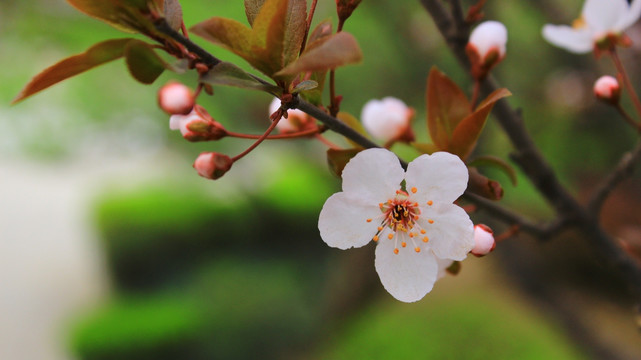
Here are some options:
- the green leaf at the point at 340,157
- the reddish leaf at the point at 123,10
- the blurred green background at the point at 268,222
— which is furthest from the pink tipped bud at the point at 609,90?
the blurred green background at the point at 268,222

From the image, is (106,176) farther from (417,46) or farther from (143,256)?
(417,46)

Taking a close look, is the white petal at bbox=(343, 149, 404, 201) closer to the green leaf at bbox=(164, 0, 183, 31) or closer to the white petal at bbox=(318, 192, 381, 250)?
the white petal at bbox=(318, 192, 381, 250)

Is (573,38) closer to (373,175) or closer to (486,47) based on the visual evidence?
(486,47)

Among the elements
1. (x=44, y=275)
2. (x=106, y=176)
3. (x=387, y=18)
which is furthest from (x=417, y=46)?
(x=44, y=275)

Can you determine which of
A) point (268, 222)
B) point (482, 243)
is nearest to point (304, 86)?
point (482, 243)

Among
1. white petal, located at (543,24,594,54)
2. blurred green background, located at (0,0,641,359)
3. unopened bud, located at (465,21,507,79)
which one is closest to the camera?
unopened bud, located at (465,21,507,79)

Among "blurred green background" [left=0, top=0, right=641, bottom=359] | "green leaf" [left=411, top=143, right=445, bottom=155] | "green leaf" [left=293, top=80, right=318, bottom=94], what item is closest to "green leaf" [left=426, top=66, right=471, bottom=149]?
"green leaf" [left=411, top=143, right=445, bottom=155]
